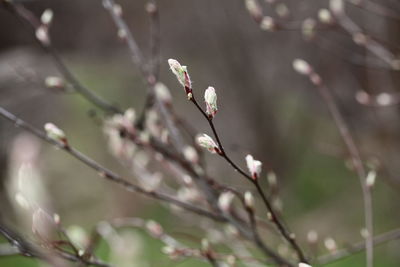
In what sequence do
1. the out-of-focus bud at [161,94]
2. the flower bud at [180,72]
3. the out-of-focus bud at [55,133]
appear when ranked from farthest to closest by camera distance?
1. the out-of-focus bud at [161,94]
2. the out-of-focus bud at [55,133]
3. the flower bud at [180,72]

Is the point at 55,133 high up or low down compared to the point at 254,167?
up

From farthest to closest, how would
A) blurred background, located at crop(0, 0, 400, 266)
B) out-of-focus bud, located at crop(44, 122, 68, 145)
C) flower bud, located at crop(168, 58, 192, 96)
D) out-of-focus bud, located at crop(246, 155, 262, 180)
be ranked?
1. blurred background, located at crop(0, 0, 400, 266)
2. out-of-focus bud, located at crop(44, 122, 68, 145)
3. out-of-focus bud, located at crop(246, 155, 262, 180)
4. flower bud, located at crop(168, 58, 192, 96)

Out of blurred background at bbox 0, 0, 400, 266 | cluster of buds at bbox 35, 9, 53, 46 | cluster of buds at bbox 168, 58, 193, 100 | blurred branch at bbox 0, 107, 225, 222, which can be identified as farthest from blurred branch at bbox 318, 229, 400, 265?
blurred background at bbox 0, 0, 400, 266

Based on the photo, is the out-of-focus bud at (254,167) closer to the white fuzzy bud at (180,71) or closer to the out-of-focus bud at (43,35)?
the white fuzzy bud at (180,71)

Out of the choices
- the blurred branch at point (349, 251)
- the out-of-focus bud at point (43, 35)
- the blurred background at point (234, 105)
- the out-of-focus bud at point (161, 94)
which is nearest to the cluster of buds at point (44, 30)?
the out-of-focus bud at point (43, 35)

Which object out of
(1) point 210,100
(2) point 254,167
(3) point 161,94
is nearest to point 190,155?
(3) point 161,94

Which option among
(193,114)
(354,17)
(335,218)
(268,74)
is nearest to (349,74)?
(354,17)

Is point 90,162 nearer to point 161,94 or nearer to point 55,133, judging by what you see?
point 55,133

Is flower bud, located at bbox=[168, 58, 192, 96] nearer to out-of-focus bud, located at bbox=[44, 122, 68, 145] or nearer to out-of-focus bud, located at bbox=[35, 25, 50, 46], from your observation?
out-of-focus bud, located at bbox=[44, 122, 68, 145]

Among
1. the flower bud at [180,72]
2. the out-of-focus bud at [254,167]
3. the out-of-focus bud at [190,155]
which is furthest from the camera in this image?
the out-of-focus bud at [190,155]
